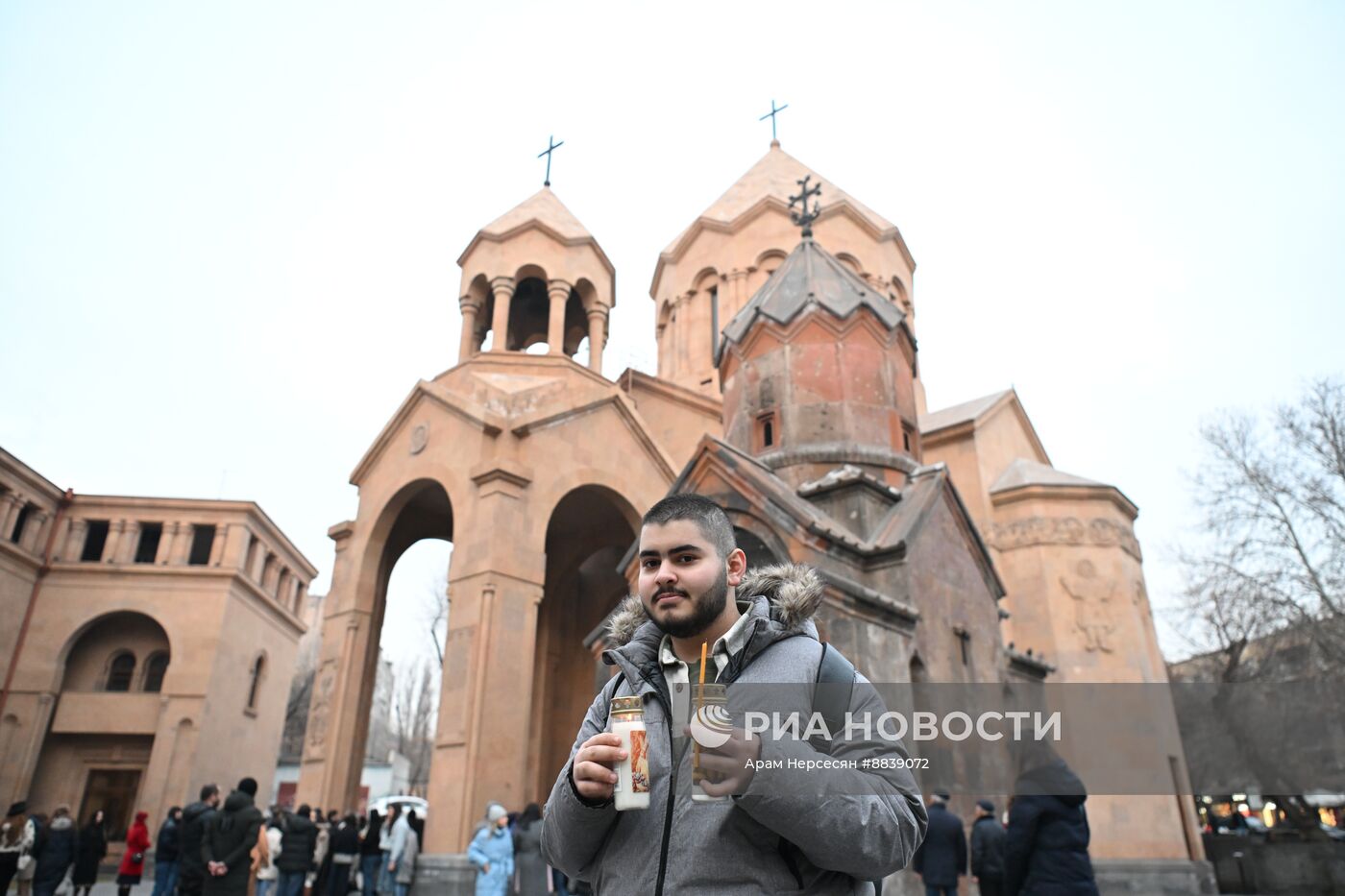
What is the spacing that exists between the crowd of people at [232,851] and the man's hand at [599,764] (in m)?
5.94

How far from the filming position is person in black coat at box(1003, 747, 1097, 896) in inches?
156

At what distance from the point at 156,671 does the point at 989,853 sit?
74.7 feet

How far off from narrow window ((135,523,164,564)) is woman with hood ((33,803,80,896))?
49.9 ft

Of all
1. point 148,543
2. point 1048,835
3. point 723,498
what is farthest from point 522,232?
point 148,543

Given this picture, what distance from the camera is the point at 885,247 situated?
21.1m

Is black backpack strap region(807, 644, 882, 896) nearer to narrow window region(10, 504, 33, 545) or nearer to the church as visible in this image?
the church

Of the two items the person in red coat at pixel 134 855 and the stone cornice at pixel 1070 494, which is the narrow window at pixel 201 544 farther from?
the stone cornice at pixel 1070 494

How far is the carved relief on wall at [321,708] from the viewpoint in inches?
521

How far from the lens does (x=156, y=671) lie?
22297 mm

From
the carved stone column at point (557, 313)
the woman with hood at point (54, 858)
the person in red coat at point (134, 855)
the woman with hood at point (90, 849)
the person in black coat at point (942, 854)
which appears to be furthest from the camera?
the carved stone column at point (557, 313)

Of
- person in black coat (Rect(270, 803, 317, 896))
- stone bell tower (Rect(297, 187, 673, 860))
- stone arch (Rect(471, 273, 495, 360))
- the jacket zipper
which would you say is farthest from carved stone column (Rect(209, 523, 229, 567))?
the jacket zipper

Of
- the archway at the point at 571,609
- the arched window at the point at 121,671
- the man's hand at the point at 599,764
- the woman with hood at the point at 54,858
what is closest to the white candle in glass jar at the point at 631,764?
the man's hand at the point at 599,764

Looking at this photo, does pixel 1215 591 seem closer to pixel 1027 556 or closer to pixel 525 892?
pixel 1027 556

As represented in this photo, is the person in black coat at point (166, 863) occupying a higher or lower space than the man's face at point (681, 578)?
lower
